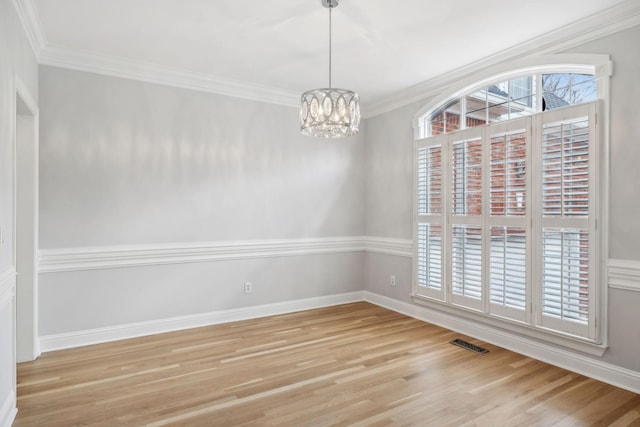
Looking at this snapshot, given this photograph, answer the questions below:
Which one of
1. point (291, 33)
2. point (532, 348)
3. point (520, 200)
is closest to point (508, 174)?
point (520, 200)

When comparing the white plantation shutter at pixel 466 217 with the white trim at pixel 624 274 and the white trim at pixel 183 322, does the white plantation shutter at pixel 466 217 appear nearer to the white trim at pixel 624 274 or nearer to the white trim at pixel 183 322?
the white trim at pixel 624 274

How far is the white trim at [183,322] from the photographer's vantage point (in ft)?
11.8

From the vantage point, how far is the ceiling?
9.17ft

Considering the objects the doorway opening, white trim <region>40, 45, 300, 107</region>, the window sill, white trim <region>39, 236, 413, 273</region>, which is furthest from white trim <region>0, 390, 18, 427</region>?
the window sill

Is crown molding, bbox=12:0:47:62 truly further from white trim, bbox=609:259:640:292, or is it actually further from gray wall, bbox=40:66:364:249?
white trim, bbox=609:259:640:292

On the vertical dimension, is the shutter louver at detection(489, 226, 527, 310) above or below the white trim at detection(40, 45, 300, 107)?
below

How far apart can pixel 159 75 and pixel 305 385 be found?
10.9 feet

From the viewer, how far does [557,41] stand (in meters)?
3.23

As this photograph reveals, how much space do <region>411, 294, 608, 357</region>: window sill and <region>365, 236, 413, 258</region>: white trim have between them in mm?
551

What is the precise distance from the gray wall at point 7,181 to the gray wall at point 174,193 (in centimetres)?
104

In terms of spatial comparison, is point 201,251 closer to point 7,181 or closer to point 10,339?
point 10,339

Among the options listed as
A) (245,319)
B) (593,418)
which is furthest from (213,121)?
(593,418)

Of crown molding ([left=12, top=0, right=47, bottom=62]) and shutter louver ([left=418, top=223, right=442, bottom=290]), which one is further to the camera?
shutter louver ([left=418, top=223, right=442, bottom=290])

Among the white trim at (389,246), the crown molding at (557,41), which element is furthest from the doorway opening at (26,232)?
the crown molding at (557,41)
